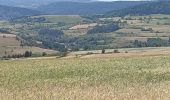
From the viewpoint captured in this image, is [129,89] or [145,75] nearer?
[129,89]

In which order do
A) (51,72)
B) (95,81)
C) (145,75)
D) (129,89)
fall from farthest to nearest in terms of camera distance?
(51,72)
(145,75)
(95,81)
(129,89)

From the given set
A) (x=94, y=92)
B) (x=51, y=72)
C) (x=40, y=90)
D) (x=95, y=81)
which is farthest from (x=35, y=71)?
(x=94, y=92)

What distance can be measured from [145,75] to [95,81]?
242 inches

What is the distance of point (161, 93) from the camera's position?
27062 millimetres

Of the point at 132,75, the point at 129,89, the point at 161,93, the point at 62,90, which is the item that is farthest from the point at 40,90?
the point at 132,75

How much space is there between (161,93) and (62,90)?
20.6 feet

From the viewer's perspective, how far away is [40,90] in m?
30.6

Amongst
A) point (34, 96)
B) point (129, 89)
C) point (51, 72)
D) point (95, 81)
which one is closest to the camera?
point (34, 96)

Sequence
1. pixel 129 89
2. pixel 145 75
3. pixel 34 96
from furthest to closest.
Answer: pixel 145 75 < pixel 129 89 < pixel 34 96

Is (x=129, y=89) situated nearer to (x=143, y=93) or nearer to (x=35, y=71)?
(x=143, y=93)

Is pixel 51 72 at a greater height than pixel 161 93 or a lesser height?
lesser

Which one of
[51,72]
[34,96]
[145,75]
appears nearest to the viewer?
[34,96]

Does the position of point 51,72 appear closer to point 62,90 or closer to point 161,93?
point 62,90

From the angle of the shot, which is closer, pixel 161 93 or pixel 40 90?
pixel 161 93
